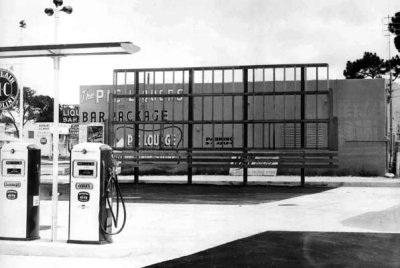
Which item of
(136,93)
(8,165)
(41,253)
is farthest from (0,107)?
(136,93)

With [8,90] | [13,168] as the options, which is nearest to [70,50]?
[13,168]

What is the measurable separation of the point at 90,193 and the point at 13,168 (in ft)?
4.33

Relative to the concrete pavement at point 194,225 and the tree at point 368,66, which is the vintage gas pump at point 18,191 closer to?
the concrete pavement at point 194,225

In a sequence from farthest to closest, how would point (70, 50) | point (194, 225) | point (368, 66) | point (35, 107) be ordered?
point (35, 107) < point (368, 66) < point (194, 225) < point (70, 50)

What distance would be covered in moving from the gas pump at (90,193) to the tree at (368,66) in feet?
214

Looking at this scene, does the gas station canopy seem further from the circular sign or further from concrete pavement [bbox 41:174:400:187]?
concrete pavement [bbox 41:174:400:187]

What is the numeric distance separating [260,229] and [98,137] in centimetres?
1848

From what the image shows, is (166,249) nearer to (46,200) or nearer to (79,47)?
(79,47)

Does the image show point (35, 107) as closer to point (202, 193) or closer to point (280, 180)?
point (280, 180)

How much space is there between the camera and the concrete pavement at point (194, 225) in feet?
28.4

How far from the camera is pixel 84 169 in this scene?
8922 millimetres

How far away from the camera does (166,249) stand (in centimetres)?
934

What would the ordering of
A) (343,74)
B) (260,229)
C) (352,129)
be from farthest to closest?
(343,74) < (352,129) < (260,229)

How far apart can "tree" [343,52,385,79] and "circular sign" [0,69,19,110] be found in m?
61.2
